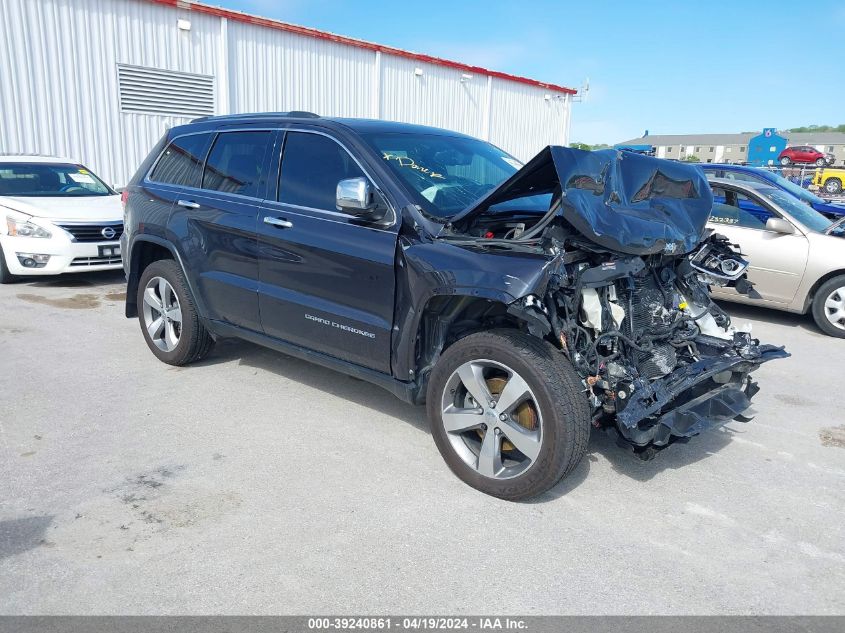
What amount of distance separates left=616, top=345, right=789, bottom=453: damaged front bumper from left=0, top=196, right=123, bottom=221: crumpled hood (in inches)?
301

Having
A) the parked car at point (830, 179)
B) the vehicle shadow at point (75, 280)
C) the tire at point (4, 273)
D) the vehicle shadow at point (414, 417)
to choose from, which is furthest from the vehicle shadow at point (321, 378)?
the parked car at point (830, 179)

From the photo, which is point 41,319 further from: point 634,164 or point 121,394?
point 634,164

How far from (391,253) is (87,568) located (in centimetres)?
212

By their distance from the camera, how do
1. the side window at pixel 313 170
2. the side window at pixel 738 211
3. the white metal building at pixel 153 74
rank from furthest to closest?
the white metal building at pixel 153 74 < the side window at pixel 738 211 < the side window at pixel 313 170

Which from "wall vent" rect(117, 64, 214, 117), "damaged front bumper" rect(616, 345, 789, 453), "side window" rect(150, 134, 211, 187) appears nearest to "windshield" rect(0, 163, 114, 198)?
"wall vent" rect(117, 64, 214, 117)

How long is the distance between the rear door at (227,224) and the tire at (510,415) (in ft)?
5.66

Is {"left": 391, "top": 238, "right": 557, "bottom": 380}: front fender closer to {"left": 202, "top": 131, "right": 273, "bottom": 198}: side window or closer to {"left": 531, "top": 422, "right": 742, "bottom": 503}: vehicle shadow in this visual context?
{"left": 531, "top": 422, "right": 742, "bottom": 503}: vehicle shadow

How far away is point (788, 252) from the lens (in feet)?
24.4

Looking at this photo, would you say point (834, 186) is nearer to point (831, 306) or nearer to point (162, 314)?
point (831, 306)

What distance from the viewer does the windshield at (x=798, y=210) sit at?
24.9 ft

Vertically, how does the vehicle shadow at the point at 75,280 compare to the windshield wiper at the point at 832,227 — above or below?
below

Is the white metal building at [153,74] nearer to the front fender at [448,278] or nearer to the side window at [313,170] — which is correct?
the side window at [313,170]

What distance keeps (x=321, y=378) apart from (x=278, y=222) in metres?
1.47

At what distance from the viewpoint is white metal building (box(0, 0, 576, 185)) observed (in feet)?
39.2
